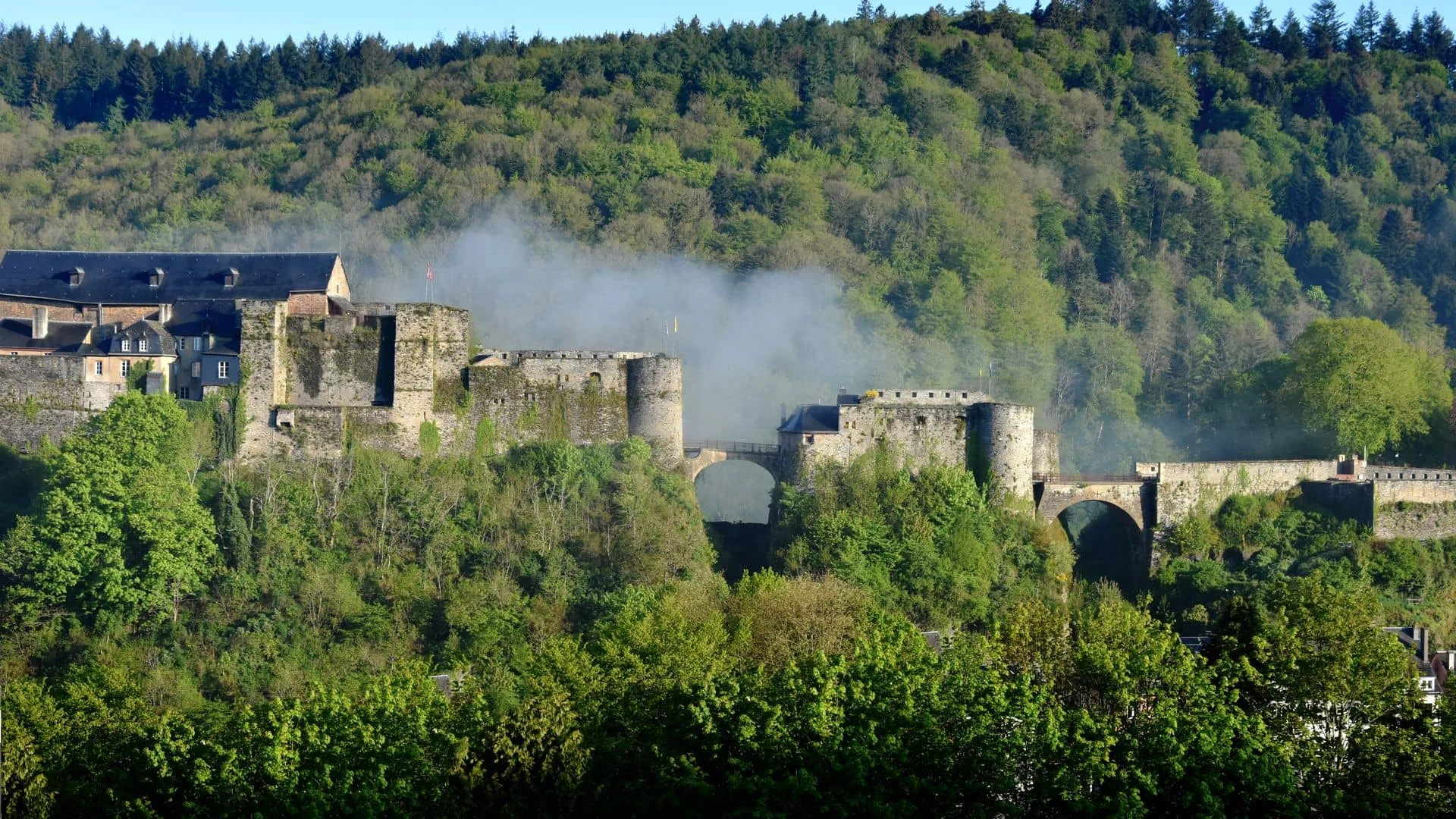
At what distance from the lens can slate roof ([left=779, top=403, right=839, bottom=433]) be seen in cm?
5188

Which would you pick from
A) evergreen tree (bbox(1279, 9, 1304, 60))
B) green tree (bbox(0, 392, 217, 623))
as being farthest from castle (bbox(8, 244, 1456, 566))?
evergreen tree (bbox(1279, 9, 1304, 60))

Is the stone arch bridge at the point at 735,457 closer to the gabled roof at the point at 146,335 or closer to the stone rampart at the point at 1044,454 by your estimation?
the stone rampart at the point at 1044,454

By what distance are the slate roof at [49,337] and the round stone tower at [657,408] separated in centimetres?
1282

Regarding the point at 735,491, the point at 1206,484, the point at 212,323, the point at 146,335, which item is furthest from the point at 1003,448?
the point at 146,335

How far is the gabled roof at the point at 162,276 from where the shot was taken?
52.8 m

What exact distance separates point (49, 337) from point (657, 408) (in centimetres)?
1463

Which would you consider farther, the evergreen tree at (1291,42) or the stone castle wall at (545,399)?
the evergreen tree at (1291,42)

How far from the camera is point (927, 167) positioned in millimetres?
92312

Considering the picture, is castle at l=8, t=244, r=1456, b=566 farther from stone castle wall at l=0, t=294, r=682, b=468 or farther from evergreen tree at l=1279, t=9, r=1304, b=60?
evergreen tree at l=1279, t=9, r=1304, b=60

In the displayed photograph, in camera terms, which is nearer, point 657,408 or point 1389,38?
point 657,408

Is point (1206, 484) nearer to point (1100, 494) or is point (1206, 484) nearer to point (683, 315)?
point (1100, 494)

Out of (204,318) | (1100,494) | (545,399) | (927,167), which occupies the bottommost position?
(1100,494)

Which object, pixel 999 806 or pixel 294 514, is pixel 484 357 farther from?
pixel 999 806

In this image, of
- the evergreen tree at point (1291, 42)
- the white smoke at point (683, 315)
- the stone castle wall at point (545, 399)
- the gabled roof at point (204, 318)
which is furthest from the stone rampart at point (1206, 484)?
the evergreen tree at point (1291, 42)
